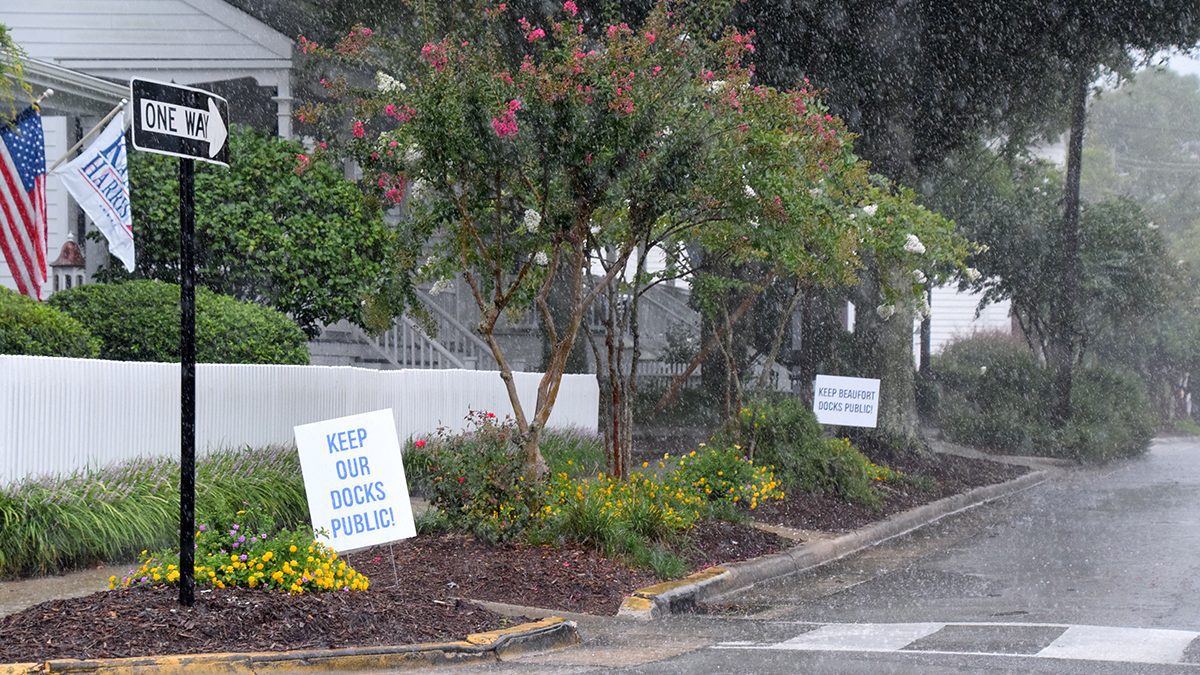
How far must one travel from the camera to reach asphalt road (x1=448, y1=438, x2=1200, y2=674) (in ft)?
25.8

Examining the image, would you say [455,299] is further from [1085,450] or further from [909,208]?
[1085,450]

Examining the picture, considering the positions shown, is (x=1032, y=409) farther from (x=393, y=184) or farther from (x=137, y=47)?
(x=393, y=184)

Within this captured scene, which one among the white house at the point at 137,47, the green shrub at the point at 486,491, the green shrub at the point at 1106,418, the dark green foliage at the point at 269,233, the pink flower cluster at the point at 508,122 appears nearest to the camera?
the pink flower cluster at the point at 508,122

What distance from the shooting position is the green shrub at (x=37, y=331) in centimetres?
1118

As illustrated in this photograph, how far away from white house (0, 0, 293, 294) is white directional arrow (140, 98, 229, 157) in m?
12.1

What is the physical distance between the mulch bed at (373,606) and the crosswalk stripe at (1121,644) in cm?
320

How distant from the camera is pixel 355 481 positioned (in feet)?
29.9

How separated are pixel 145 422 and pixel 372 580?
8.84 feet

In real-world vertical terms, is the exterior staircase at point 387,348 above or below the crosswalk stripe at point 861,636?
above

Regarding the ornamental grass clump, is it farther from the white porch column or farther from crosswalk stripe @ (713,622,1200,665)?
the white porch column

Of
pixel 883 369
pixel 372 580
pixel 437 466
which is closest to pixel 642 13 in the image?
pixel 883 369

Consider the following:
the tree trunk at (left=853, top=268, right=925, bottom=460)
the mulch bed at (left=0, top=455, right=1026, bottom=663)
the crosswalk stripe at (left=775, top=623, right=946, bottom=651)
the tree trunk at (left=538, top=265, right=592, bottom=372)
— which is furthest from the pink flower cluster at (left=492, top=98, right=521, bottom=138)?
the tree trunk at (left=853, top=268, right=925, bottom=460)

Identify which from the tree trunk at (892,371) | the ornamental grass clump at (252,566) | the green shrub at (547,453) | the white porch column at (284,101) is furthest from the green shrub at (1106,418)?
the ornamental grass clump at (252,566)

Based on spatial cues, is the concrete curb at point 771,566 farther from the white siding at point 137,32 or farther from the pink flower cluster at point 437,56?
the white siding at point 137,32
